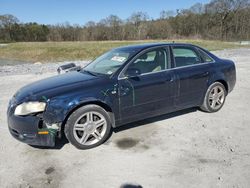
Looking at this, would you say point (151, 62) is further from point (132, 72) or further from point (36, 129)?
point (36, 129)

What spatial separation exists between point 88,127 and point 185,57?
2411 mm

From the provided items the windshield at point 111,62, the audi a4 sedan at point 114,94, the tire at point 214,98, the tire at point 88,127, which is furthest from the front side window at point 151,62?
the tire at point 214,98

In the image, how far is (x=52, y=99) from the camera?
3.27 meters

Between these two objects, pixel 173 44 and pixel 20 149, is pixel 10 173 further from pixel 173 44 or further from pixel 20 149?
pixel 173 44

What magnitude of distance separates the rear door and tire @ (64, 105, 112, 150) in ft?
5.03

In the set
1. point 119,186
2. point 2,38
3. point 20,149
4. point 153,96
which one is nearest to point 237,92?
point 153,96

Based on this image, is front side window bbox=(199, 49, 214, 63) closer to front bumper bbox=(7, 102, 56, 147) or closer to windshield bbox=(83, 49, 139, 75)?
windshield bbox=(83, 49, 139, 75)

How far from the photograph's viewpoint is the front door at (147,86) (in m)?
3.75

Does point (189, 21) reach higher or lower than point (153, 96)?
higher

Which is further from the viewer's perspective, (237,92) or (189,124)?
(237,92)

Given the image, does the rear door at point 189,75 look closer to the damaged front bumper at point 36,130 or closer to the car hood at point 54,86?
the car hood at point 54,86

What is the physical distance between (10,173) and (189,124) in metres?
3.12

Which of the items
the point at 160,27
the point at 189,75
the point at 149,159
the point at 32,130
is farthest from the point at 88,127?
the point at 160,27

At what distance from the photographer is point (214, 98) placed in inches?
193
